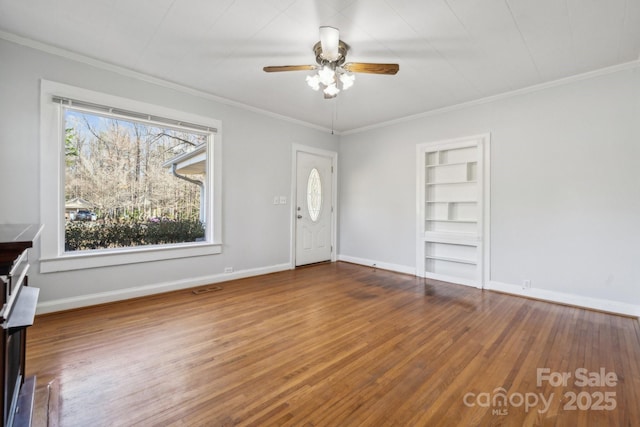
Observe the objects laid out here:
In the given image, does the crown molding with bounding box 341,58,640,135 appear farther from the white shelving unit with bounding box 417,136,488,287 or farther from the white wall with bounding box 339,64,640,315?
the white shelving unit with bounding box 417,136,488,287

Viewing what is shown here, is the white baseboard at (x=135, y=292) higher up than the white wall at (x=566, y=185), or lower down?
lower down

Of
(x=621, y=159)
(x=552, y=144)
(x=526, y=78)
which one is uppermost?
(x=526, y=78)

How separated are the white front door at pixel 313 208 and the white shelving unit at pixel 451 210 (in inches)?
72.8

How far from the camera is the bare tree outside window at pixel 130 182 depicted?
312cm

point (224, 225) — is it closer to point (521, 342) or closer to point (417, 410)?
point (417, 410)

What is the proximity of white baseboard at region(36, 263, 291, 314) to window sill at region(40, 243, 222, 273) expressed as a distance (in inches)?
12.7

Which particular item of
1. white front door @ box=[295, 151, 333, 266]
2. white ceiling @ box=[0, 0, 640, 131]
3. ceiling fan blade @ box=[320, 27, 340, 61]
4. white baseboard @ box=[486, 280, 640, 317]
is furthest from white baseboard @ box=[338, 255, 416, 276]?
ceiling fan blade @ box=[320, 27, 340, 61]

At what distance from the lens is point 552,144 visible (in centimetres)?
347

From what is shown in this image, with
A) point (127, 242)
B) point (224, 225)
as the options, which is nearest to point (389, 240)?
point (224, 225)

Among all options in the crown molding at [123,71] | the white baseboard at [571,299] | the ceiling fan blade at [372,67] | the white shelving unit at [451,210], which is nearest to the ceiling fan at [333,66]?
the ceiling fan blade at [372,67]

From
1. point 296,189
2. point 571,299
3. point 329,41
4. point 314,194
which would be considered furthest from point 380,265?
point 329,41

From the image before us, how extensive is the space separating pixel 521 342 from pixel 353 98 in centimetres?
341

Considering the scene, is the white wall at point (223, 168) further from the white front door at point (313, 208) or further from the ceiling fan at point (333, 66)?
the ceiling fan at point (333, 66)

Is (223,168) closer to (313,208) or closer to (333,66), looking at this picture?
(313,208)
